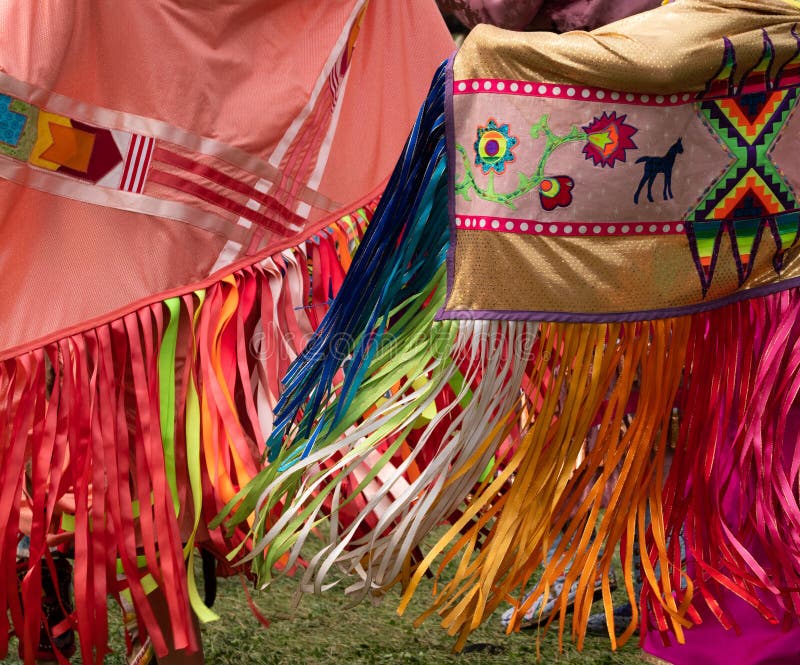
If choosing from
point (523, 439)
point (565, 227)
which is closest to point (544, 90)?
point (565, 227)

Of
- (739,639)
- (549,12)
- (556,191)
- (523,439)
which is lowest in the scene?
(739,639)

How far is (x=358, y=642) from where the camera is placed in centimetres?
201

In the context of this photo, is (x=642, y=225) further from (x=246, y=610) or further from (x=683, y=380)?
(x=246, y=610)

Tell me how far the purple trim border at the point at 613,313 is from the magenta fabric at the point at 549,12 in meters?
0.84

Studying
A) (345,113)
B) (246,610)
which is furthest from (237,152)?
(246,610)

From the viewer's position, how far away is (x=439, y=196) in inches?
45.6

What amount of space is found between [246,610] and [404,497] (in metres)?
1.16

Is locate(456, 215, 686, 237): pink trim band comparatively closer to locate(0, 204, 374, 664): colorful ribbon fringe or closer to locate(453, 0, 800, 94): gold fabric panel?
locate(453, 0, 800, 94): gold fabric panel

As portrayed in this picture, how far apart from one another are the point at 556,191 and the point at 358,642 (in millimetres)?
1155

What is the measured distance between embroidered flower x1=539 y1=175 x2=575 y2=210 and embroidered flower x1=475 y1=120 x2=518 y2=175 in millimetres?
54

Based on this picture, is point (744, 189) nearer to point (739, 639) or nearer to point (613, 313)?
point (613, 313)

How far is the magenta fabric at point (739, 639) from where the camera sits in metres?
1.30

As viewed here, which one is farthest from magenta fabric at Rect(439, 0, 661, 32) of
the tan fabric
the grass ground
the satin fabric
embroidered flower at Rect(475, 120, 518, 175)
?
the grass ground

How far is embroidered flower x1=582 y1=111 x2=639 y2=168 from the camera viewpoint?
3.73ft
